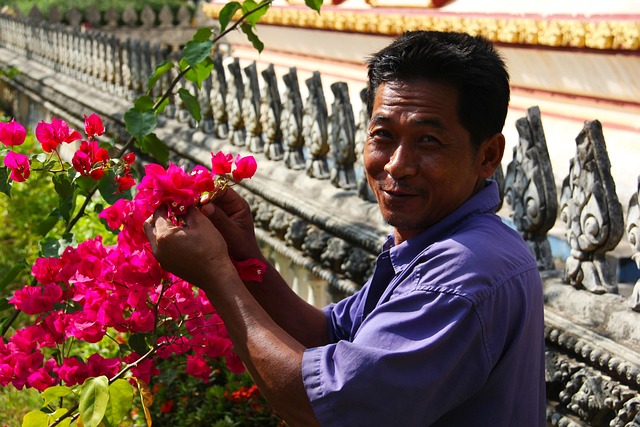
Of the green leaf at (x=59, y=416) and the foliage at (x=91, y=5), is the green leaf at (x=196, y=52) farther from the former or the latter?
the foliage at (x=91, y=5)

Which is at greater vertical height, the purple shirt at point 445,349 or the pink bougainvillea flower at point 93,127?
the pink bougainvillea flower at point 93,127

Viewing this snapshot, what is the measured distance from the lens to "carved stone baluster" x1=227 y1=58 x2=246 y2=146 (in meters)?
4.91

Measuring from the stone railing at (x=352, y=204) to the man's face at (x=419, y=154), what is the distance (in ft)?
2.86

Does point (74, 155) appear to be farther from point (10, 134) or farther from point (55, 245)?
point (55, 245)

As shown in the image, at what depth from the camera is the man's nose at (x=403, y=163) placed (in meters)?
1.86

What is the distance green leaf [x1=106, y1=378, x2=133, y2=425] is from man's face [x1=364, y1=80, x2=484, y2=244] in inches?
29.9

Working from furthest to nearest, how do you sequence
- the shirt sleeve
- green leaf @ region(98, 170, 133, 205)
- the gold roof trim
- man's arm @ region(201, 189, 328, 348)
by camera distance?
1. the gold roof trim
2. green leaf @ region(98, 170, 133, 205)
3. man's arm @ region(201, 189, 328, 348)
4. the shirt sleeve

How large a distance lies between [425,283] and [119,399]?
88 cm

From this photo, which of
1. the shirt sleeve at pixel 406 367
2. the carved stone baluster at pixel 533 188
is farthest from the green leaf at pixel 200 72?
the shirt sleeve at pixel 406 367

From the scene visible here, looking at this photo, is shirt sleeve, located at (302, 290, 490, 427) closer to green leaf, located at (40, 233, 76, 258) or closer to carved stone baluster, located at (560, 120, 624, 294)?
carved stone baluster, located at (560, 120, 624, 294)

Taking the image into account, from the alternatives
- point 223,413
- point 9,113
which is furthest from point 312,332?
point 9,113

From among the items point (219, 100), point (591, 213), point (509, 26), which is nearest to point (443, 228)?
point (591, 213)

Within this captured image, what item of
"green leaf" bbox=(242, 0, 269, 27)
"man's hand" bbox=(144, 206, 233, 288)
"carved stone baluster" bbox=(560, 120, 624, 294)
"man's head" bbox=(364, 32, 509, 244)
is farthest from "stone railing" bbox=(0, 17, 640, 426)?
"man's hand" bbox=(144, 206, 233, 288)

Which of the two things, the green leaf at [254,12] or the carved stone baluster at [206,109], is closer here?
the green leaf at [254,12]
